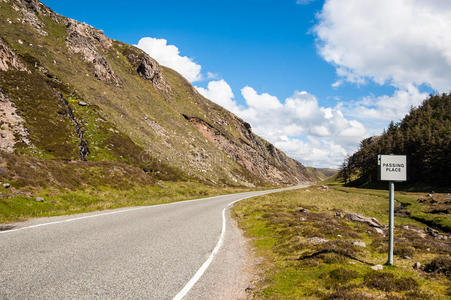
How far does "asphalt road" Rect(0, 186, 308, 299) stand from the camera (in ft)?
17.4

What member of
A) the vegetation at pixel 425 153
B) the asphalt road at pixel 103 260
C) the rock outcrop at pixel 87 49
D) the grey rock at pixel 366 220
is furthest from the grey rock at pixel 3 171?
the vegetation at pixel 425 153

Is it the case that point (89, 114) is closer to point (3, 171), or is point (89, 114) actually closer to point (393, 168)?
point (3, 171)

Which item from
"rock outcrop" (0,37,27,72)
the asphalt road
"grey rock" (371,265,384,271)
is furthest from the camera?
"rock outcrop" (0,37,27,72)

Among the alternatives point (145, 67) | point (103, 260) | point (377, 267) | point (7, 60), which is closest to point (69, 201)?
point (103, 260)

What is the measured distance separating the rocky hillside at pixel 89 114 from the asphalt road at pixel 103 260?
12.1 meters

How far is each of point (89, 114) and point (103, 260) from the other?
46267 millimetres

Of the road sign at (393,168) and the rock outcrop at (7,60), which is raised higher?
the rock outcrop at (7,60)

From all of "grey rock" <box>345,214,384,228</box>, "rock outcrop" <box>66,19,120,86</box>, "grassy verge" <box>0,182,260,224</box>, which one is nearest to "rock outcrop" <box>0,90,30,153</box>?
"grassy verge" <box>0,182,260,224</box>

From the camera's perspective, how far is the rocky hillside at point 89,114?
30109 millimetres

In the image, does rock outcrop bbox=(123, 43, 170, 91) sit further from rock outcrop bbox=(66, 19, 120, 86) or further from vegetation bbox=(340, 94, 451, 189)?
vegetation bbox=(340, 94, 451, 189)

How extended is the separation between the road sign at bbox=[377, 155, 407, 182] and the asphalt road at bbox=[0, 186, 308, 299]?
526 cm

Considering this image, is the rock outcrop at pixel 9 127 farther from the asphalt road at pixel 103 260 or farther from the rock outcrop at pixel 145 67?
the rock outcrop at pixel 145 67

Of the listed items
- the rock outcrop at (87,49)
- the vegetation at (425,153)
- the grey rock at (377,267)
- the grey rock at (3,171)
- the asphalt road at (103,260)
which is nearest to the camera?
the asphalt road at (103,260)

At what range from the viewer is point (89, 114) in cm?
4678
